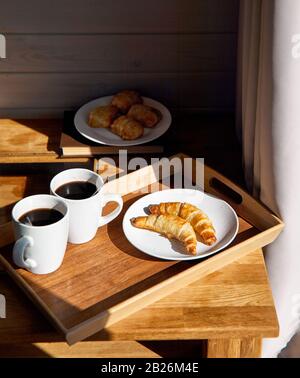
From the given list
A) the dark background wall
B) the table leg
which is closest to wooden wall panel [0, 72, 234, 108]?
the dark background wall

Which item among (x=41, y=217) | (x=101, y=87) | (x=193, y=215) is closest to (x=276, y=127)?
(x=193, y=215)

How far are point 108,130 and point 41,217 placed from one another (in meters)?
0.42

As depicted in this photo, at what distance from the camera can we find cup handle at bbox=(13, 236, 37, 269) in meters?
1.18

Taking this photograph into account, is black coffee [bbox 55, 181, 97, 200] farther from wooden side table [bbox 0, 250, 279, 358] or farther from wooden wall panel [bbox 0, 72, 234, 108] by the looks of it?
wooden wall panel [bbox 0, 72, 234, 108]

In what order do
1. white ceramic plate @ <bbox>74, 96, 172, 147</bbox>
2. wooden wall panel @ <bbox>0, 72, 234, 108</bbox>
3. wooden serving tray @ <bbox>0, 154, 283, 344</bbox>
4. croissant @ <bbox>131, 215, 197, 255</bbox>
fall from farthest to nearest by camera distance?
wooden wall panel @ <bbox>0, 72, 234, 108</bbox>
white ceramic plate @ <bbox>74, 96, 172, 147</bbox>
croissant @ <bbox>131, 215, 197, 255</bbox>
wooden serving tray @ <bbox>0, 154, 283, 344</bbox>

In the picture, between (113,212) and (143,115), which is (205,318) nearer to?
(113,212)

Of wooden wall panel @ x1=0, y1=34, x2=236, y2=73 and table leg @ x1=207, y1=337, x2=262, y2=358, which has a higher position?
wooden wall panel @ x1=0, y1=34, x2=236, y2=73

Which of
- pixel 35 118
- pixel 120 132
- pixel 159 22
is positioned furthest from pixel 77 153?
pixel 159 22

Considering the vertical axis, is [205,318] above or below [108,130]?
below

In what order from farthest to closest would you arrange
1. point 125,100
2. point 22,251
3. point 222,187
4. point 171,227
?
point 125,100
point 222,187
point 171,227
point 22,251

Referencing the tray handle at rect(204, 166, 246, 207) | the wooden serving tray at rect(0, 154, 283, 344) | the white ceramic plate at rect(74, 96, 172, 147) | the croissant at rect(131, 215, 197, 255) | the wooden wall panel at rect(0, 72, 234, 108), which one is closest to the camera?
the wooden serving tray at rect(0, 154, 283, 344)

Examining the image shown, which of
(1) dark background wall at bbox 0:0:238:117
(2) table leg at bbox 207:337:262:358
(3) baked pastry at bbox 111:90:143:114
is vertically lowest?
(2) table leg at bbox 207:337:262:358

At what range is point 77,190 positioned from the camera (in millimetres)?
1316

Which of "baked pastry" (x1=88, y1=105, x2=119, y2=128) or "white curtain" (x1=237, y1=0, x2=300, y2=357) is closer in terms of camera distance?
"white curtain" (x1=237, y1=0, x2=300, y2=357)
